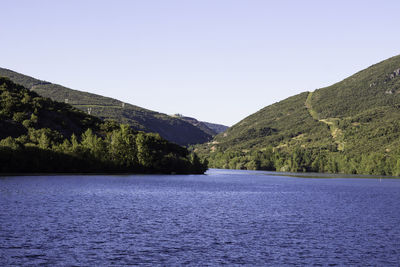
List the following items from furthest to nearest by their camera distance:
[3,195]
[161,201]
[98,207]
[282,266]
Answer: [161,201], [3,195], [98,207], [282,266]

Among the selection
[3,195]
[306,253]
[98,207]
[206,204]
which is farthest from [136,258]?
[3,195]

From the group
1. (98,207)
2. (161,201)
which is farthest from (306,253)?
(161,201)

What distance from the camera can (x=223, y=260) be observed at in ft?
147

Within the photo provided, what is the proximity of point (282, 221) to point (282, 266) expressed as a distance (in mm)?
30289

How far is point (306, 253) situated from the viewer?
48.8 metres

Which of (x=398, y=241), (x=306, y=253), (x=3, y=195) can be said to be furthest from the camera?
(x=3, y=195)

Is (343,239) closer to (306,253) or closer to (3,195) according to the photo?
(306,253)

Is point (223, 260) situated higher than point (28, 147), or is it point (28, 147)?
point (28, 147)

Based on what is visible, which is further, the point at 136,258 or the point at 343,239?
the point at 343,239

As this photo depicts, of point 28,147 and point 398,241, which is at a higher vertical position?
point 28,147

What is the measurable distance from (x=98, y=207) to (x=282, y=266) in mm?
47366

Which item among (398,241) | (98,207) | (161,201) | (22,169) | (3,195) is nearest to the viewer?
(398,241)

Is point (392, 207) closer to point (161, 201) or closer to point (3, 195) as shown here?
point (161, 201)

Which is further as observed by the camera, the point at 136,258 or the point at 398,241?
the point at 398,241
